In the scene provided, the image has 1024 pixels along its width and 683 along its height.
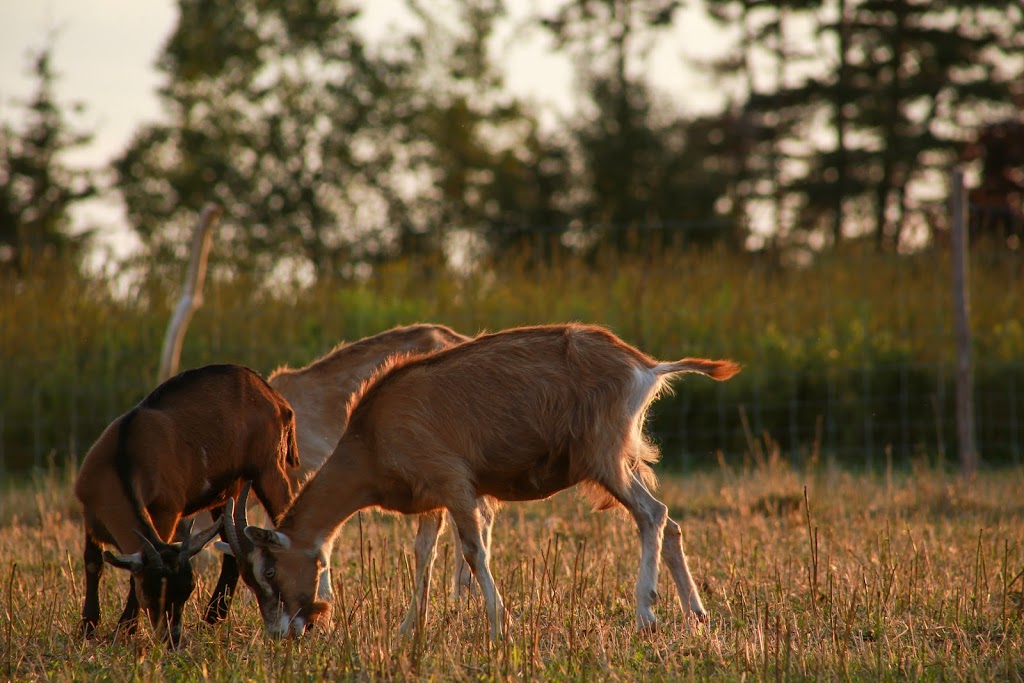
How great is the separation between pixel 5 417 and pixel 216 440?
7.97m

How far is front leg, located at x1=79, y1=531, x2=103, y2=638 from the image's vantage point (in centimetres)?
620

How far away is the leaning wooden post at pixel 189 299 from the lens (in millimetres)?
9750

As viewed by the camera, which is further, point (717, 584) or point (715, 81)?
point (715, 81)

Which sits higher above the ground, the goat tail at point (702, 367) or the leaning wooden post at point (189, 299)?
the leaning wooden post at point (189, 299)

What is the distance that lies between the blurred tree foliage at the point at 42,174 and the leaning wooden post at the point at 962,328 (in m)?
21.9

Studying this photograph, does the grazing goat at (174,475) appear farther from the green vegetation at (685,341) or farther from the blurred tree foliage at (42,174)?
the blurred tree foliage at (42,174)

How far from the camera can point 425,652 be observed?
5.46 meters

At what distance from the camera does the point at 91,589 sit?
6281mm

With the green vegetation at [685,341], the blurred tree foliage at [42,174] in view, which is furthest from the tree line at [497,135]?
the green vegetation at [685,341]

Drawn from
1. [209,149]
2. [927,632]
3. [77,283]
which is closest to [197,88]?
[209,149]

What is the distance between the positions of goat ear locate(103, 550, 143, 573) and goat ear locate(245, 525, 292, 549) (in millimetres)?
513

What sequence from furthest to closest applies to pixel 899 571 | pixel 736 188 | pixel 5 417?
pixel 736 188
pixel 5 417
pixel 899 571

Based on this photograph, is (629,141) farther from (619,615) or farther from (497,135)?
(619,615)

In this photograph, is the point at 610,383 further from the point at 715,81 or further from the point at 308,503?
the point at 715,81
